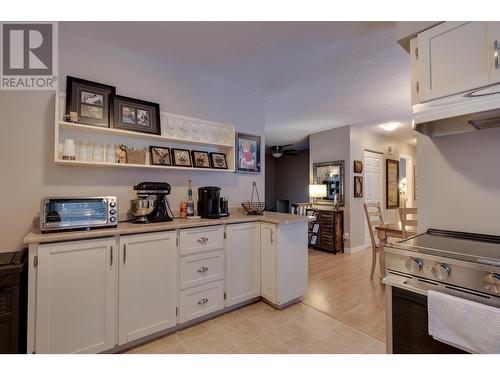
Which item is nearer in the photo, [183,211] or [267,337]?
[267,337]

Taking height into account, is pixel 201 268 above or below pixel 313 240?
above

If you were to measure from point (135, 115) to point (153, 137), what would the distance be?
237 mm

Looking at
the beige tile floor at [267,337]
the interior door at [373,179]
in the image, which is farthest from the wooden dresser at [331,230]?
the beige tile floor at [267,337]

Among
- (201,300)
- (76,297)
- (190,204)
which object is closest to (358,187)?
(190,204)

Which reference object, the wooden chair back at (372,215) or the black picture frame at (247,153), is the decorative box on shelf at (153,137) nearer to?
the black picture frame at (247,153)

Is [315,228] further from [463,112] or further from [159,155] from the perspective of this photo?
[463,112]

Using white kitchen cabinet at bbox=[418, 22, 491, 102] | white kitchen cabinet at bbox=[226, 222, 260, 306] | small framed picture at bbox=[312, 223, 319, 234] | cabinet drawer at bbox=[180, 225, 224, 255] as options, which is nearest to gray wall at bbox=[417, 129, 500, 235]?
white kitchen cabinet at bbox=[418, 22, 491, 102]

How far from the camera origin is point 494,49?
3.59ft

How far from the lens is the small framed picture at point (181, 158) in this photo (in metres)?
2.30

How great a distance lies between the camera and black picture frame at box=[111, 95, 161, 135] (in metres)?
1.99

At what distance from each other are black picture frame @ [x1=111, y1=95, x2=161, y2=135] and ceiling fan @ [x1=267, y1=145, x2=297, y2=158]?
15.5 ft

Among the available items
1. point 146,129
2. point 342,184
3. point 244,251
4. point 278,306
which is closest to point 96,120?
point 146,129

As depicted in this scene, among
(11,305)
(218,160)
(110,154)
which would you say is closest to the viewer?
(11,305)

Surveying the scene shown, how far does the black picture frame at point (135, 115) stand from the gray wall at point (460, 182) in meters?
2.18
